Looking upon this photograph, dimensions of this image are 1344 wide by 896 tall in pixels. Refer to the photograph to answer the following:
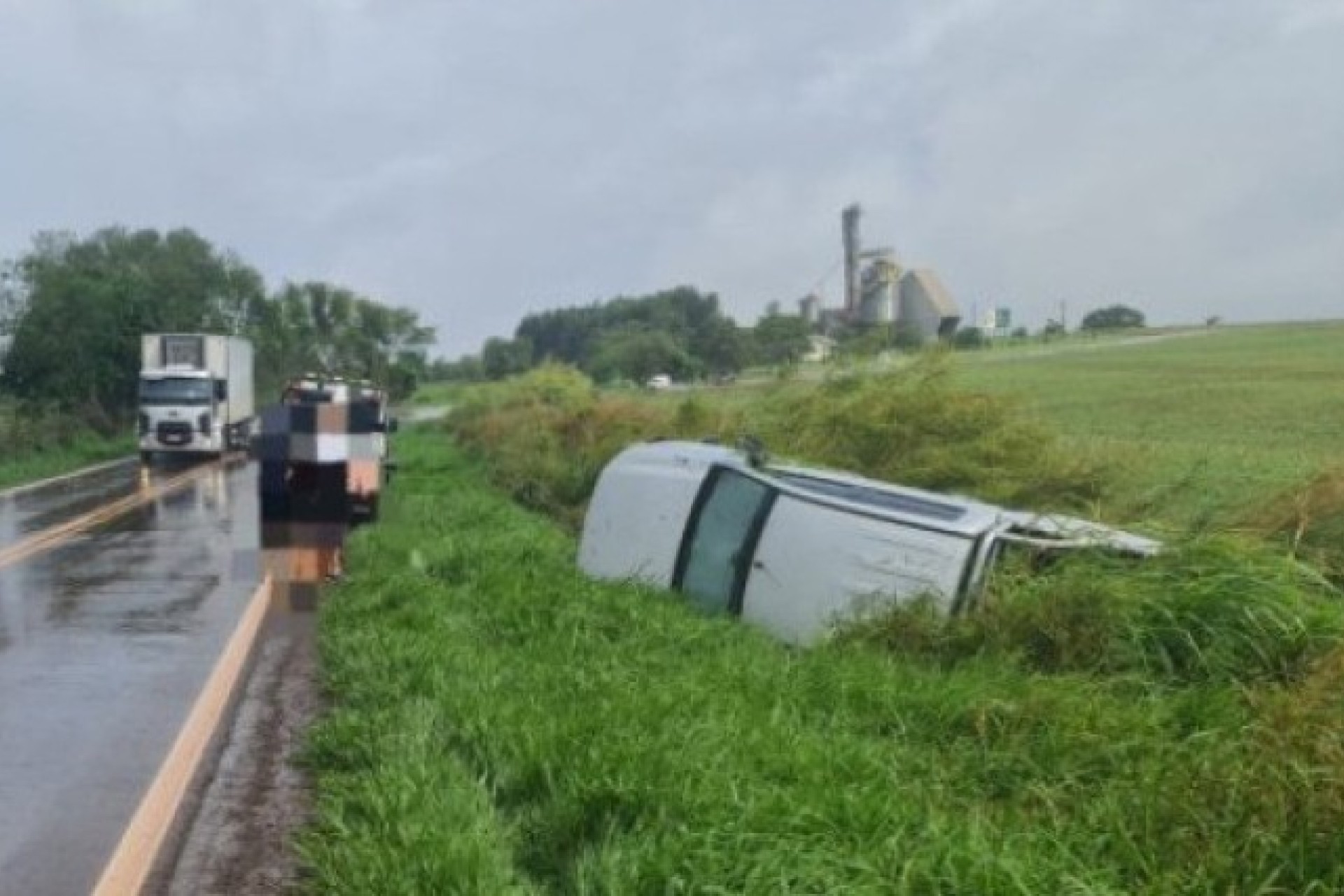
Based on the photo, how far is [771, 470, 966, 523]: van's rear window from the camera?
8.66m

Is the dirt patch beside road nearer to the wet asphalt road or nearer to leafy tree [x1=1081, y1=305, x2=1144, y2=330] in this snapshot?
the wet asphalt road

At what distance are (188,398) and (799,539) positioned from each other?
30385 mm

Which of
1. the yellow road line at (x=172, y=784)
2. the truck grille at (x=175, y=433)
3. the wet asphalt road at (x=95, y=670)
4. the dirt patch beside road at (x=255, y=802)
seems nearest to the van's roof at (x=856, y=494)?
the dirt patch beside road at (x=255, y=802)

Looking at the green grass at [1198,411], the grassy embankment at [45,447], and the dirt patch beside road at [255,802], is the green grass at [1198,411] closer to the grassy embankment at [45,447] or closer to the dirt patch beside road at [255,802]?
the dirt patch beside road at [255,802]

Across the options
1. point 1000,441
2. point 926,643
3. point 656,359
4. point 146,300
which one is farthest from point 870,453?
point 656,359

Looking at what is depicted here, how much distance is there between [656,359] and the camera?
80500 millimetres

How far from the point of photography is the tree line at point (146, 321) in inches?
1860

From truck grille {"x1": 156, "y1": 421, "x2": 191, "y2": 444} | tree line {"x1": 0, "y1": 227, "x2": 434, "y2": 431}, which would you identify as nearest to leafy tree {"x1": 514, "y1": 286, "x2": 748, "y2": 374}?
tree line {"x1": 0, "y1": 227, "x2": 434, "y2": 431}

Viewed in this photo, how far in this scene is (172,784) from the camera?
20.7ft

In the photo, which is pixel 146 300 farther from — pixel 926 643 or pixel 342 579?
pixel 926 643

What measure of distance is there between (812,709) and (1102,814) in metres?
1.93

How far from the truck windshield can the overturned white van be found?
27.9 metres

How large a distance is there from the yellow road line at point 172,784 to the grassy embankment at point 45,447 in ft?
71.7

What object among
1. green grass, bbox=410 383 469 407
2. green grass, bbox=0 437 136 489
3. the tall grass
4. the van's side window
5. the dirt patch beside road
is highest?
green grass, bbox=410 383 469 407
